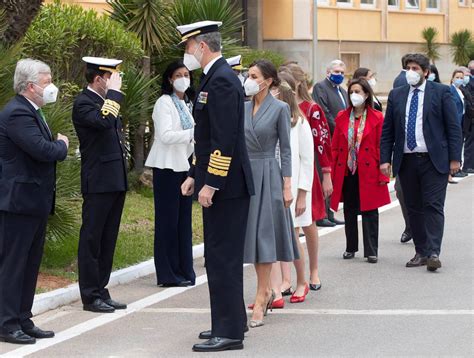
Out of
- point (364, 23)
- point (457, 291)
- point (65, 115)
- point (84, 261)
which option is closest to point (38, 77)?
point (84, 261)

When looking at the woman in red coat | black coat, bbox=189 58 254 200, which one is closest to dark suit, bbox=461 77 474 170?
the woman in red coat

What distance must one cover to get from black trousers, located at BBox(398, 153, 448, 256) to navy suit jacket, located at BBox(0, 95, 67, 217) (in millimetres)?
4234

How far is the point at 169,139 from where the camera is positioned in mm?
10180

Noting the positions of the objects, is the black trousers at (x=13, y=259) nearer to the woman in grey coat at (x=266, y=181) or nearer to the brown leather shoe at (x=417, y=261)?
the woman in grey coat at (x=266, y=181)

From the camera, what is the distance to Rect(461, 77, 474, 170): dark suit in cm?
2084

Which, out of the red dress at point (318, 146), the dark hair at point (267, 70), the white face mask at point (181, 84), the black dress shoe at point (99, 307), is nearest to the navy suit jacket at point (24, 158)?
the black dress shoe at point (99, 307)

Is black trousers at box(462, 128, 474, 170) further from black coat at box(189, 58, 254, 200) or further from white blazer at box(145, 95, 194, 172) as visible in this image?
black coat at box(189, 58, 254, 200)

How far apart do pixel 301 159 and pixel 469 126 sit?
11896 mm

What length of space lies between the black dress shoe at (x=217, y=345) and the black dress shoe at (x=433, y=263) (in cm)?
352

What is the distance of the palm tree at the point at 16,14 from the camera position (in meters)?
11.1

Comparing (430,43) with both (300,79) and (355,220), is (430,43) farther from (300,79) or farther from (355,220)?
(300,79)

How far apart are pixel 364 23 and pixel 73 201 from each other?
2850cm

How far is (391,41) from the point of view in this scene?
38.8 m

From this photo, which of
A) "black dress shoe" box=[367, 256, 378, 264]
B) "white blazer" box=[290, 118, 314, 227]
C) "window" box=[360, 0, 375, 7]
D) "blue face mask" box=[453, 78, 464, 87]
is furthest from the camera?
"window" box=[360, 0, 375, 7]
